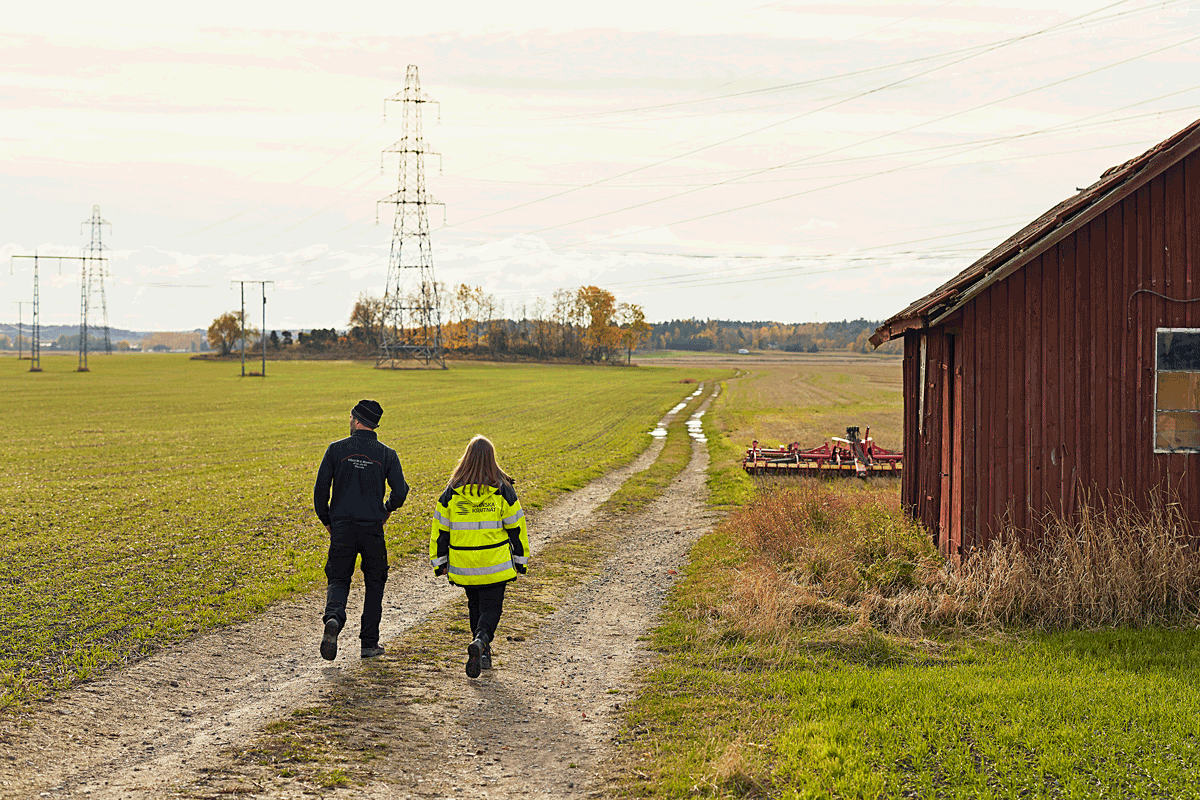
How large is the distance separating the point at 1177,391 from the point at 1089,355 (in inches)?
41.0

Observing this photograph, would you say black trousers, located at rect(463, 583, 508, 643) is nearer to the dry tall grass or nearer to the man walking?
the man walking

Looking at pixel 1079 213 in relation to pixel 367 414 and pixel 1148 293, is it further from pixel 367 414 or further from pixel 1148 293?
pixel 367 414

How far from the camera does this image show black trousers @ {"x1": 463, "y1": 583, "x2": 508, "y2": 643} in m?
8.43

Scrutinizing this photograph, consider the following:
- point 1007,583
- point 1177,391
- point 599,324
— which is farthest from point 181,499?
point 599,324

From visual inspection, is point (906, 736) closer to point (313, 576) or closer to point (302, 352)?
point (313, 576)

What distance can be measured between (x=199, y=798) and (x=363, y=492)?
11.1 ft

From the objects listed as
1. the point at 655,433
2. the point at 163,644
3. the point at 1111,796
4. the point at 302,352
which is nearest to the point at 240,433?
the point at 655,433

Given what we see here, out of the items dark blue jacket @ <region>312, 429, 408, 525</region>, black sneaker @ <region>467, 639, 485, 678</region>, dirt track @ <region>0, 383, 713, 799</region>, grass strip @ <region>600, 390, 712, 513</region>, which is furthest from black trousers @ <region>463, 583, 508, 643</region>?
grass strip @ <region>600, 390, 712, 513</region>

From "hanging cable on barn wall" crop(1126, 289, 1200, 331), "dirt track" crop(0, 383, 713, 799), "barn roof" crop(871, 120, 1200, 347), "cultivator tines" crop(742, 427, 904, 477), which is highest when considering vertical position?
"barn roof" crop(871, 120, 1200, 347)

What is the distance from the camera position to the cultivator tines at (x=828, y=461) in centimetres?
2480

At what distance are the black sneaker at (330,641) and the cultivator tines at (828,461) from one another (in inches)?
687

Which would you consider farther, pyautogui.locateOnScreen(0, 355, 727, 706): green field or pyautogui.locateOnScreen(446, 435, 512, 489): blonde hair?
pyautogui.locateOnScreen(0, 355, 727, 706): green field

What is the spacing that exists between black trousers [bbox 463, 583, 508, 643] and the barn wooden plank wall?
6254 mm

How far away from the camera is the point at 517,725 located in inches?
285
